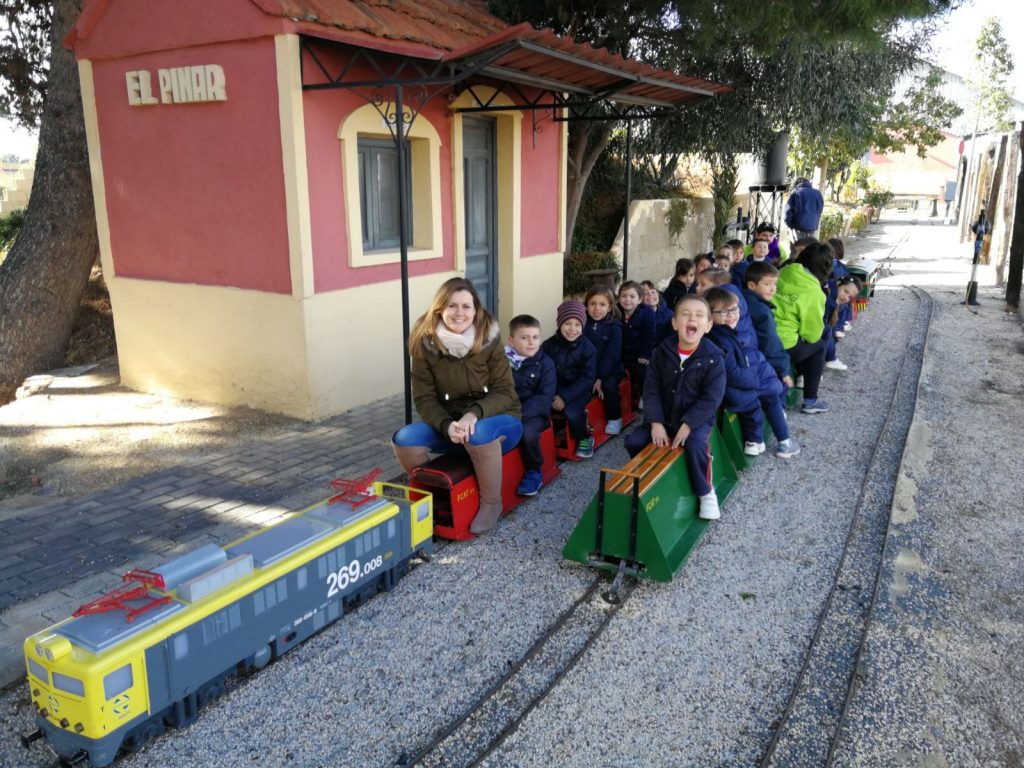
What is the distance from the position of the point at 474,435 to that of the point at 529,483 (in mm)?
1015

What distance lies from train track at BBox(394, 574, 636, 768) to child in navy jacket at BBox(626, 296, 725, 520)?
1.11 meters

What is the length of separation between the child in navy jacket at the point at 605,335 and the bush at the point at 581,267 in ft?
24.7

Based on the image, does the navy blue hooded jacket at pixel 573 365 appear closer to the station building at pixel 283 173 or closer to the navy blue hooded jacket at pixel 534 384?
the navy blue hooded jacket at pixel 534 384

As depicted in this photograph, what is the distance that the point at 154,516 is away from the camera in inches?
231

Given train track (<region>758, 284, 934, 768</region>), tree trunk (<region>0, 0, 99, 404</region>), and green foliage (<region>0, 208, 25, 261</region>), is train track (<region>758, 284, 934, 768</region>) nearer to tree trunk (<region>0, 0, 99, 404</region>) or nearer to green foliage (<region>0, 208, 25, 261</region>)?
tree trunk (<region>0, 0, 99, 404</region>)

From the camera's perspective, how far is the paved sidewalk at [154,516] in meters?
4.74

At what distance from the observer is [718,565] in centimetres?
530

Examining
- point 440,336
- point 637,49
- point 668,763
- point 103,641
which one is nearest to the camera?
point 103,641

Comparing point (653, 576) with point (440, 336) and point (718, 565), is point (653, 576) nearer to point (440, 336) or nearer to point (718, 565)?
point (718, 565)

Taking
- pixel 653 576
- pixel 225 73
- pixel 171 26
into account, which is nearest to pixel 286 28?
Answer: pixel 225 73

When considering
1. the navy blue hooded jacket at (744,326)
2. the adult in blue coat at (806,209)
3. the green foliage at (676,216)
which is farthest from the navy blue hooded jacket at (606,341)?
the green foliage at (676,216)

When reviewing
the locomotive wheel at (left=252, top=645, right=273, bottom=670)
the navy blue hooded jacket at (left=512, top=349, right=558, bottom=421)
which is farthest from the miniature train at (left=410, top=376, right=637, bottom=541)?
the locomotive wheel at (left=252, top=645, right=273, bottom=670)

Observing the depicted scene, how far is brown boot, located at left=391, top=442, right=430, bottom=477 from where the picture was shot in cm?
562

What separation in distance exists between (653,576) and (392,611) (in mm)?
1586
